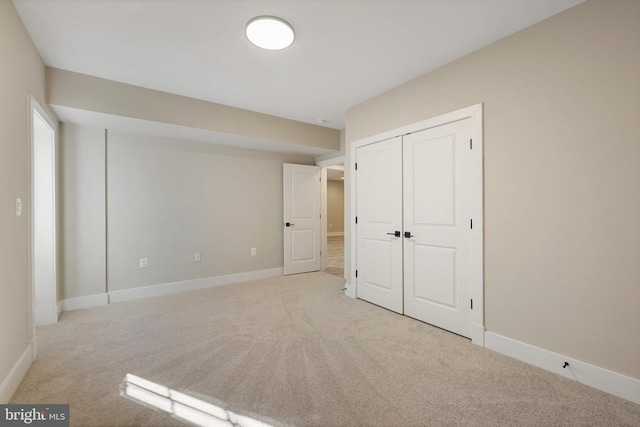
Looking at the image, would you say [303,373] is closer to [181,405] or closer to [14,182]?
[181,405]

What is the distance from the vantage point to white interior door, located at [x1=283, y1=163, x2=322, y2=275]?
5.25 meters

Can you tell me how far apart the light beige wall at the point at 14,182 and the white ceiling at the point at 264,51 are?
0.96 feet

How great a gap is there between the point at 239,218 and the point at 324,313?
2376 millimetres

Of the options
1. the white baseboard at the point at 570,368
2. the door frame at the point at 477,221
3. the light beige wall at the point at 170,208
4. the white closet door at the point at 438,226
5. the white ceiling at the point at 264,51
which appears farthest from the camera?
the light beige wall at the point at 170,208

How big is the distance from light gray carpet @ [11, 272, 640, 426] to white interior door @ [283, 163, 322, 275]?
2.10m

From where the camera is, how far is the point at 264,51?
2.52m

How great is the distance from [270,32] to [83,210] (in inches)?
127

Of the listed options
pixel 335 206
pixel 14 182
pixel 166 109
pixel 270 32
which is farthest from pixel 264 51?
pixel 335 206

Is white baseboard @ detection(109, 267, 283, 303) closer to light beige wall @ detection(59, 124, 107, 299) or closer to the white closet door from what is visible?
light beige wall @ detection(59, 124, 107, 299)

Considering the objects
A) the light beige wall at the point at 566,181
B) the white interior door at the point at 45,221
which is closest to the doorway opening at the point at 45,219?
the white interior door at the point at 45,221

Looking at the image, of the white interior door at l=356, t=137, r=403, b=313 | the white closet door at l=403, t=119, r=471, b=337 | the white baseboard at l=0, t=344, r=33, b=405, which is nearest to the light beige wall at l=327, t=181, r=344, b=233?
the white interior door at l=356, t=137, r=403, b=313

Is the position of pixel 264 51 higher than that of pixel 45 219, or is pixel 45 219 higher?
pixel 264 51

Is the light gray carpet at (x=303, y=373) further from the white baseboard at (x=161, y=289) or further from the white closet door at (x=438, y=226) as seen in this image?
the white baseboard at (x=161, y=289)

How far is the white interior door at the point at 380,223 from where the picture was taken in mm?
3275
